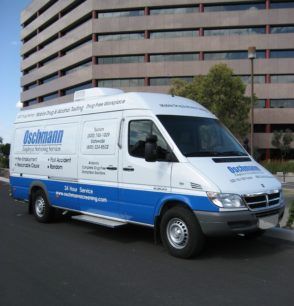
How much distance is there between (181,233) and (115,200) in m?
1.67

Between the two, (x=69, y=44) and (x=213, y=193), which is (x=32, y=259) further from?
(x=69, y=44)

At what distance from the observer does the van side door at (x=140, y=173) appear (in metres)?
7.03

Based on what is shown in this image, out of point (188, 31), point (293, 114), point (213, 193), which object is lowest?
point (213, 193)

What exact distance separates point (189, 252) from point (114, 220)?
6.19 ft

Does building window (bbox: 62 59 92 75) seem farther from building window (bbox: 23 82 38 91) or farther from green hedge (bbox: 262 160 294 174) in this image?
green hedge (bbox: 262 160 294 174)

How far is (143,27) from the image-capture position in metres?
55.1

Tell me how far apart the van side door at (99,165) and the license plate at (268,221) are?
2549 mm

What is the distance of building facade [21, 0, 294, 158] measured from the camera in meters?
52.7

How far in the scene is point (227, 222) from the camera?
6211 millimetres

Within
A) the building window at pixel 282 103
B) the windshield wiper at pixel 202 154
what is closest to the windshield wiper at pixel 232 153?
the windshield wiper at pixel 202 154

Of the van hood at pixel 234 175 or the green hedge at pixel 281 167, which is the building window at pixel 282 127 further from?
the van hood at pixel 234 175

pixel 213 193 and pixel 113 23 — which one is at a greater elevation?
pixel 113 23

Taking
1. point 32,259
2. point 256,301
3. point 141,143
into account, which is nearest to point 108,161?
point 141,143

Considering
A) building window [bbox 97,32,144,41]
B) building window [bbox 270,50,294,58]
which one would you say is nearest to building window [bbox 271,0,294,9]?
building window [bbox 270,50,294,58]
